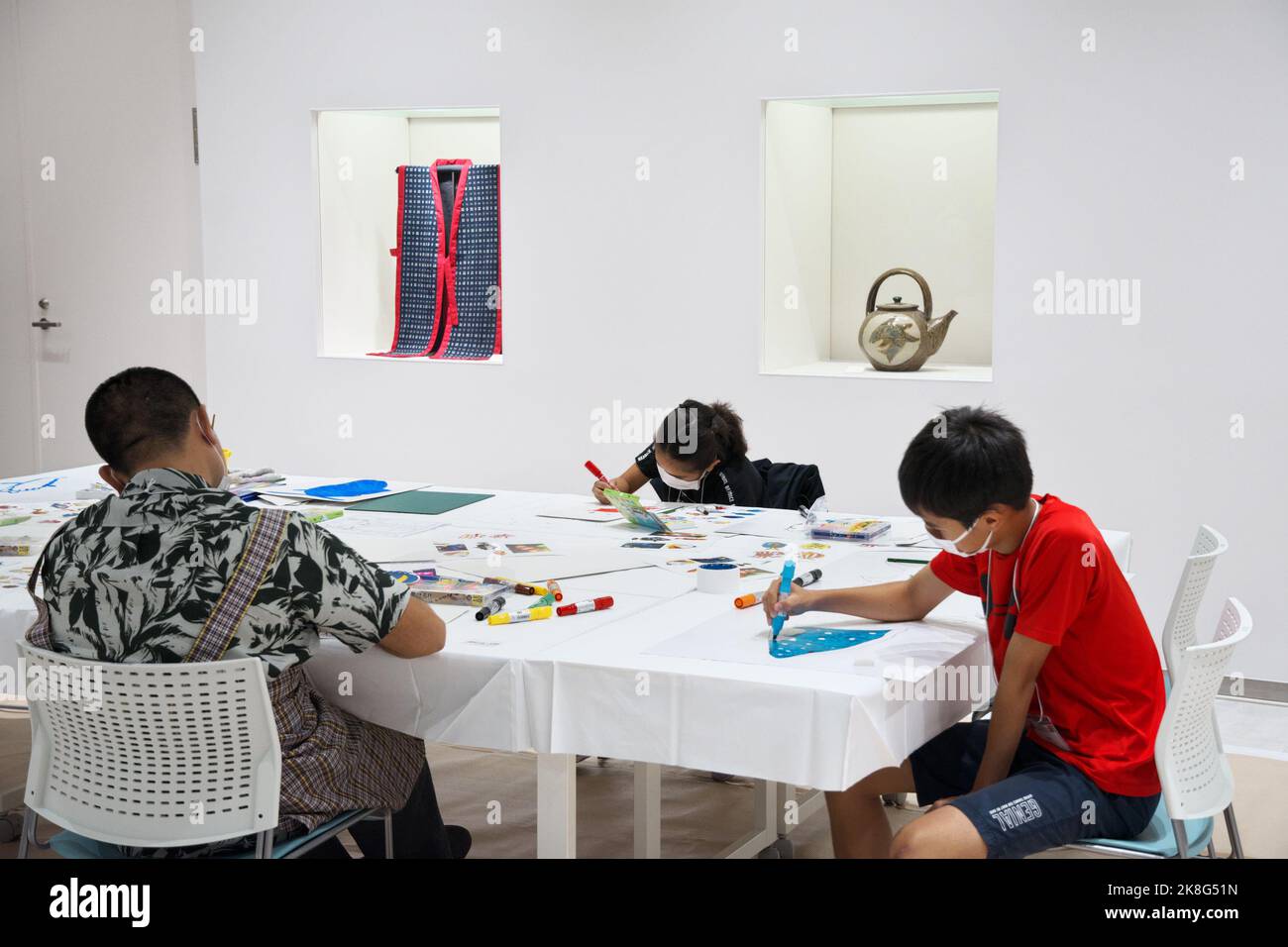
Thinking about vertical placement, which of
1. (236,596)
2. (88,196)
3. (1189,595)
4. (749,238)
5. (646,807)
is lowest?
(646,807)

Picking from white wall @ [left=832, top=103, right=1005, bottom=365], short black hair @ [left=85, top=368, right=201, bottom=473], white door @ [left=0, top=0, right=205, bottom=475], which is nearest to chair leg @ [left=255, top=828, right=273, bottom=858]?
short black hair @ [left=85, top=368, right=201, bottom=473]

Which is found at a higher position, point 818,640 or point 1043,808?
point 818,640

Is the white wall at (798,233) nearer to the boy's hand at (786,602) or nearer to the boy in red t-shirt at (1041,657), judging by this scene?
the boy's hand at (786,602)

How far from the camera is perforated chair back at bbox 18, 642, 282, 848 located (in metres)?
2.02

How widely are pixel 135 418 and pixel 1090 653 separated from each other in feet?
5.09

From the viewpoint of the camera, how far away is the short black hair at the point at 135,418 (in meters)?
2.26

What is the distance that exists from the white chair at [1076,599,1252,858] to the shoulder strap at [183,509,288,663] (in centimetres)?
130

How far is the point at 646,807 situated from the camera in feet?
8.70

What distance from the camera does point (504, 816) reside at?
337 centimetres

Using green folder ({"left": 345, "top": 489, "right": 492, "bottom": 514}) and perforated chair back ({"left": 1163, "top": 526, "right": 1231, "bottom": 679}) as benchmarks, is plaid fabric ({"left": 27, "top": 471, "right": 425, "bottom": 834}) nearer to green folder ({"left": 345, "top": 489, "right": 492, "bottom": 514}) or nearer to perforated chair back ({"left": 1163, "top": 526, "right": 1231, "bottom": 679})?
green folder ({"left": 345, "top": 489, "right": 492, "bottom": 514})

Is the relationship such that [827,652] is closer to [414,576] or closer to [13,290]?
[414,576]

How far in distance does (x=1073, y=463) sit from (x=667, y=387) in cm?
137

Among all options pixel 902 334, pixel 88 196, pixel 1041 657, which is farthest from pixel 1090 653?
pixel 88 196

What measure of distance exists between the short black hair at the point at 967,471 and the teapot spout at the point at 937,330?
2.52 metres
